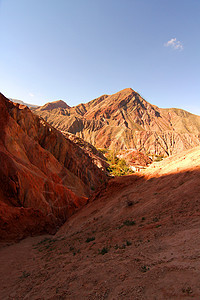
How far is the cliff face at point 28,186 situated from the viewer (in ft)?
43.0

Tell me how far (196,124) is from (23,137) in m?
182

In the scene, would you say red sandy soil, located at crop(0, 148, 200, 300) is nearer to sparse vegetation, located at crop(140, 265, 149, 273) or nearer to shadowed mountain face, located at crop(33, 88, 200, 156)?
sparse vegetation, located at crop(140, 265, 149, 273)

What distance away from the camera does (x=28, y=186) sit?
642 inches

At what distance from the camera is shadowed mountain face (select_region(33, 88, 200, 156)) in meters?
114

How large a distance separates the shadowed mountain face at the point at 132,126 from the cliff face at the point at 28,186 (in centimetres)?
8852

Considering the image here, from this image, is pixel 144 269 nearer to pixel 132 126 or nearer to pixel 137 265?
pixel 137 265

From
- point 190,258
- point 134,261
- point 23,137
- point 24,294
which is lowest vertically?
point 24,294

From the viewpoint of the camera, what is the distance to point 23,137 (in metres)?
24.2

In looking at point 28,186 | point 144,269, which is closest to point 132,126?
point 28,186

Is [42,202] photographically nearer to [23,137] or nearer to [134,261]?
[23,137]

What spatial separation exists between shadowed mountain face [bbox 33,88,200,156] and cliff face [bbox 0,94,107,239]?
88520 millimetres

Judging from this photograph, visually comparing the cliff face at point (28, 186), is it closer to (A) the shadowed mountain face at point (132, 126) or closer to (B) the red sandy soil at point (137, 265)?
(B) the red sandy soil at point (137, 265)

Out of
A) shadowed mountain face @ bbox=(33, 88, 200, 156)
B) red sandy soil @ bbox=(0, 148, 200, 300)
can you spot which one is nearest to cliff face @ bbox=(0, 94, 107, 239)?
red sandy soil @ bbox=(0, 148, 200, 300)

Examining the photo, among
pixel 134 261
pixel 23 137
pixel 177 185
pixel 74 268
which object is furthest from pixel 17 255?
pixel 23 137
